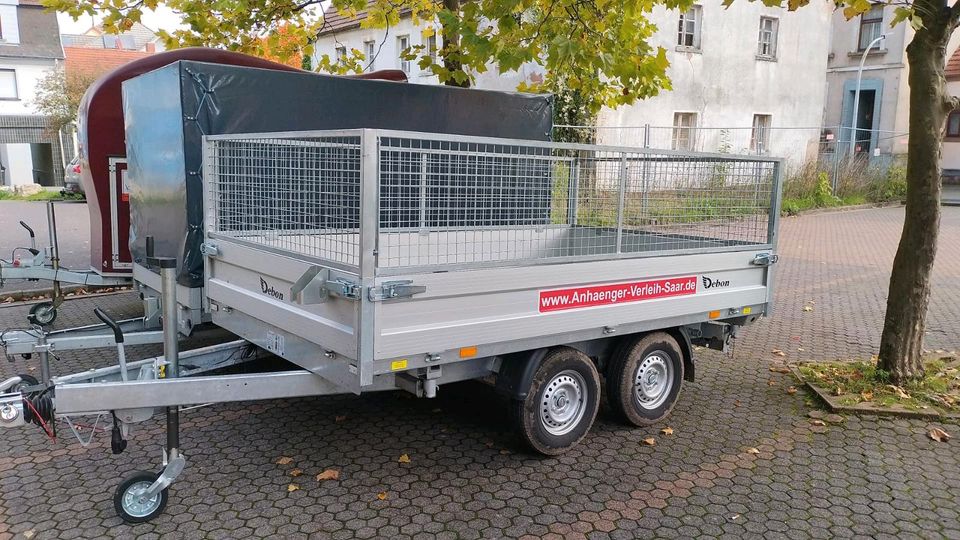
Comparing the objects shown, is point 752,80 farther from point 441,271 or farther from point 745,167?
point 441,271

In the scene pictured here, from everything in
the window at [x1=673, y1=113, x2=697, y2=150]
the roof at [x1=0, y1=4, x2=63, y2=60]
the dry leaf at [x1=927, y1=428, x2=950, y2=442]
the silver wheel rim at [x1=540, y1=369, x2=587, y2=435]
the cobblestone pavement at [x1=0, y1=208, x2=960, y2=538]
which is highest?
the roof at [x1=0, y1=4, x2=63, y2=60]

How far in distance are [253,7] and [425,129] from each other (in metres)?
3.87

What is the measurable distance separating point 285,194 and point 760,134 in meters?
21.9

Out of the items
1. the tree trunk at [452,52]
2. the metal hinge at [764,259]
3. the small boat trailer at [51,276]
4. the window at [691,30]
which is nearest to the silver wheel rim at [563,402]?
the metal hinge at [764,259]

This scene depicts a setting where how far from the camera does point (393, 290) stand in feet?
12.4

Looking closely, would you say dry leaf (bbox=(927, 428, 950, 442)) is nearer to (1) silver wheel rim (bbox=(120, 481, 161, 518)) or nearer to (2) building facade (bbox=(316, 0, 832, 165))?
(1) silver wheel rim (bbox=(120, 481, 161, 518))

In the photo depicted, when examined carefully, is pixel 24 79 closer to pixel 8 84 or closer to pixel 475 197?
pixel 8 84

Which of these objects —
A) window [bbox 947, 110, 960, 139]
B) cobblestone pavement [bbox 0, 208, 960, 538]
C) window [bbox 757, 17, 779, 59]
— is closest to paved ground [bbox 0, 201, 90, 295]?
cobblestone pavement [bbox 0, 208, 960, 538]

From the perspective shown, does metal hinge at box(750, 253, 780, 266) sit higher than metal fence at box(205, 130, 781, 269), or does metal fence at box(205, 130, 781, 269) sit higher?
metal fence at box(205, 130, 781, 269)

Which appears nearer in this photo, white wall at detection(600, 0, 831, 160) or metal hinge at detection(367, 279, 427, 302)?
metal hinge at detection(367, 279, 427, 302)

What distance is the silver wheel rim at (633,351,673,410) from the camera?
17.9 feet

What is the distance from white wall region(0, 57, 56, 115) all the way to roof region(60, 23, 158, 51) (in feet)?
36.3

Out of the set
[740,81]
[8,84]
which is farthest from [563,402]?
[8,84]

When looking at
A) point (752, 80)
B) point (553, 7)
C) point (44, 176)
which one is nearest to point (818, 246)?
point (752, 80)
